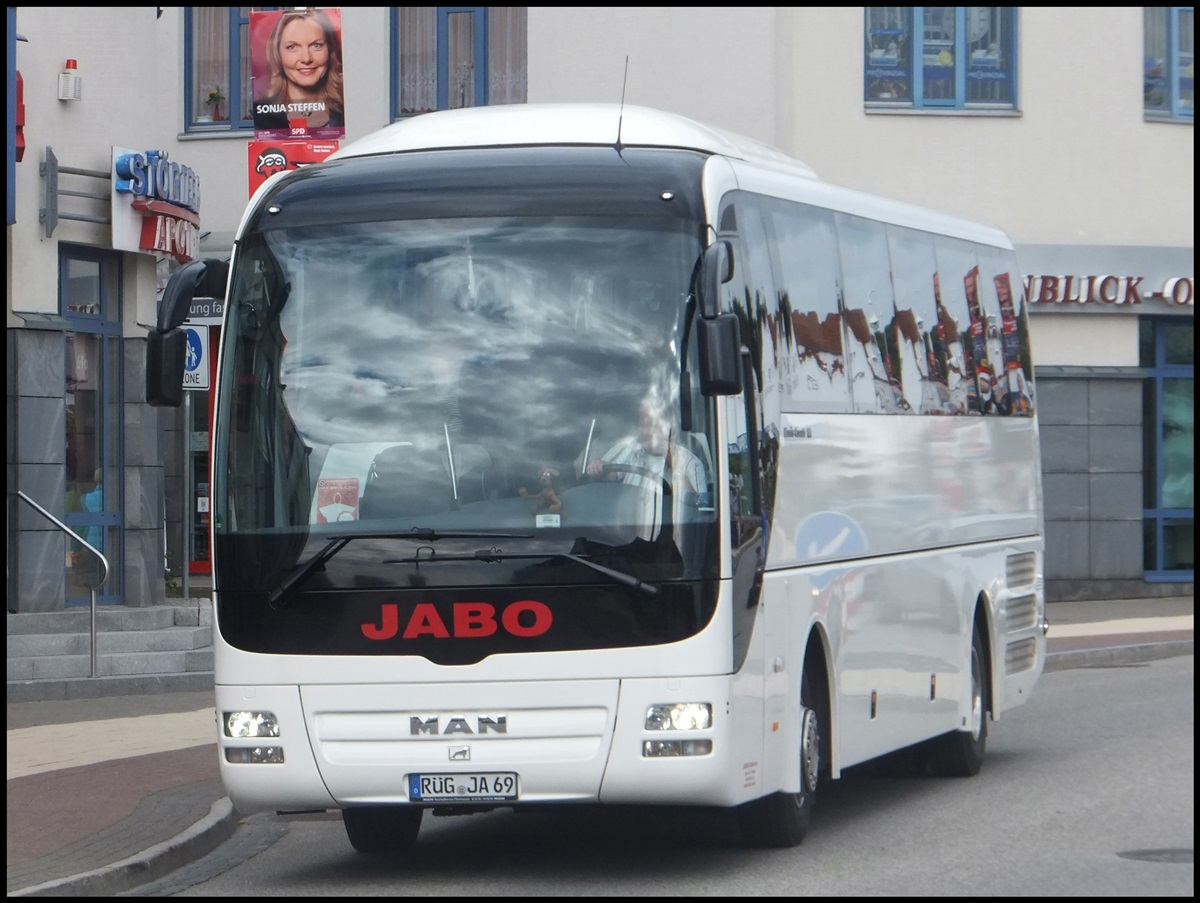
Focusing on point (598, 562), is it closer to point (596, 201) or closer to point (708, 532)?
point (708, 532)

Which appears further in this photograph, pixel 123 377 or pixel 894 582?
pixel 123 377

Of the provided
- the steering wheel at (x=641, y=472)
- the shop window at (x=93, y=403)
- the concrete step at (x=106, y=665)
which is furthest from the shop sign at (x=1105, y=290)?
the steering wheel at (x=641, y=472)

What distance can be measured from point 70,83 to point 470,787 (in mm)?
13957

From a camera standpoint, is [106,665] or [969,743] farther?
[106,665]

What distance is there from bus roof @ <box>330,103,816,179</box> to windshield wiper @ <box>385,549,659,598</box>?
205 centimetres

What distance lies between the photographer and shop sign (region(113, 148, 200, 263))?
21.7 metres

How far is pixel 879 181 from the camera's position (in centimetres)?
2812

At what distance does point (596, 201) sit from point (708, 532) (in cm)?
155

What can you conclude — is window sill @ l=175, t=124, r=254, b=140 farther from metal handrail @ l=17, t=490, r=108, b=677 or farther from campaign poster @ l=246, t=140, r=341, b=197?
campaign poster @ l=246, t=140, r=341, b=197

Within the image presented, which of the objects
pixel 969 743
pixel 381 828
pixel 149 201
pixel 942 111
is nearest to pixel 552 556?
pixel 381 828

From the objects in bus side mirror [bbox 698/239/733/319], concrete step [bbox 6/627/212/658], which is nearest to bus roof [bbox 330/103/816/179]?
bus side mirror [bbox 698/239/733/319]

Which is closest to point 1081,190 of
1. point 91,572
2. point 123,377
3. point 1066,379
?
point 1066,379

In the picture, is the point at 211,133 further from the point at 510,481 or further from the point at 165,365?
the point at 510,481

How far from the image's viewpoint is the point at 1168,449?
2948 centimetres
